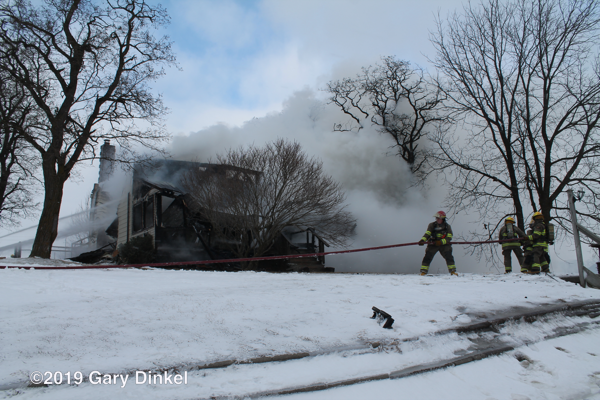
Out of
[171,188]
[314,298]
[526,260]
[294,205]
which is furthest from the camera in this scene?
[171,188]

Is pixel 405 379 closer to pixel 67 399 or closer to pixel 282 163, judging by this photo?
pixel 67 399

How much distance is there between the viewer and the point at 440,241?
8828mm

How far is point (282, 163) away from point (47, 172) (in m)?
7.38

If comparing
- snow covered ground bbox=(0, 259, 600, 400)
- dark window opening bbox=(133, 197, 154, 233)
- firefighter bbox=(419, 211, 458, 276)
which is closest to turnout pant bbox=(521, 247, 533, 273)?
firefighter bbox=(419, 211, 458, 276)

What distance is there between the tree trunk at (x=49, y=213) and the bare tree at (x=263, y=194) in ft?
14.0

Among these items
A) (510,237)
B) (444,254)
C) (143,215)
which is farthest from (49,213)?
(510,237)

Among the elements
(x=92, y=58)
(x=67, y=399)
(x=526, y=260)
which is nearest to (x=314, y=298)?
(x=67, y=399)

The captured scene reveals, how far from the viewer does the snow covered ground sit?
2.69 meters

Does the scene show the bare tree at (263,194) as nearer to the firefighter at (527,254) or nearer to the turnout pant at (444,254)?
the turnout pant at (444,254)

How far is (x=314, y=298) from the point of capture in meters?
5.11

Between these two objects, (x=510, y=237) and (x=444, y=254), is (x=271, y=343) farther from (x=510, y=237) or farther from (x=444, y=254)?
(x=510, y=237)

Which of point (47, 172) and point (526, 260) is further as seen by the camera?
point (47, 172)

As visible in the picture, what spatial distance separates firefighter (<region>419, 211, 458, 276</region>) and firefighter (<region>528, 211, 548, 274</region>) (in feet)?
6.07

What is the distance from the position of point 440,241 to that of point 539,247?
7.65 ft
